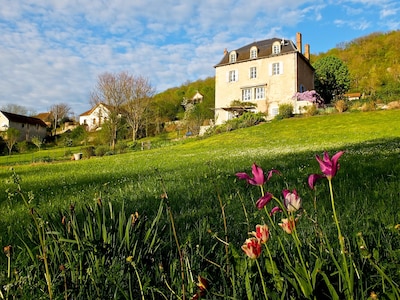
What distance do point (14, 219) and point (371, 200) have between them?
346cm

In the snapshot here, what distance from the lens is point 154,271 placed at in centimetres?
138

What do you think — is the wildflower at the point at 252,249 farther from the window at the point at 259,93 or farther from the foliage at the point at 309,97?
the window at the point at 259,93

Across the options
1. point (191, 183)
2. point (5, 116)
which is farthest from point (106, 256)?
point (5, 116)

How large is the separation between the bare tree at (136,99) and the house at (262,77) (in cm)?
1024

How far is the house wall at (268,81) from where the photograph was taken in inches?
1430

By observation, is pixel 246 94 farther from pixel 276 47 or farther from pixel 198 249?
pixel 198 249

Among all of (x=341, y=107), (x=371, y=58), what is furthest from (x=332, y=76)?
(x=341, y=107)

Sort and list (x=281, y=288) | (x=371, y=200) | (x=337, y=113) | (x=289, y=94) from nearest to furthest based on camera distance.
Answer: (x=281, y=288), (x=371, y=200), (x=337, y=113), (x=289, y=94)

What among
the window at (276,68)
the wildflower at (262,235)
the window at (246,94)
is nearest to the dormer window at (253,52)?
the window at (276,68)

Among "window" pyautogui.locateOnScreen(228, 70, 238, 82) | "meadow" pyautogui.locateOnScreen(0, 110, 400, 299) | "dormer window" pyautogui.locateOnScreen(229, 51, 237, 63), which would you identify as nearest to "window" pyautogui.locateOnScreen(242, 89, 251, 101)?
"window" pyautogui.locateOnScreen(228, 70, 238, 82)

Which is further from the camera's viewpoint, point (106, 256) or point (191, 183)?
point (191, 183)

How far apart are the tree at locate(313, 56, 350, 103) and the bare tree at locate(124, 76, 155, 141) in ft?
82.2

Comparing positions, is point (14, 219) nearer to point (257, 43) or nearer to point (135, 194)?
point (135, 194)

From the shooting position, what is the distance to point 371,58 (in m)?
53.0
